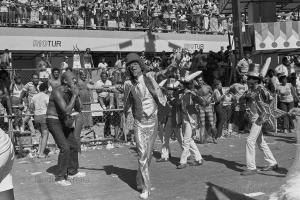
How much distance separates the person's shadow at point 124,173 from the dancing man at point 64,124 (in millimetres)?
671

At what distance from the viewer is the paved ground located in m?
7.42

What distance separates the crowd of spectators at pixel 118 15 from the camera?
20.6m

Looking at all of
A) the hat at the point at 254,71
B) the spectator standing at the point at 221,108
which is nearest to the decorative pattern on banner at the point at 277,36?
the spectator standing at the point at 221,108

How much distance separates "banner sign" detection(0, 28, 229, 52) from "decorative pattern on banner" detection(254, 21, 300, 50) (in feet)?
25.3

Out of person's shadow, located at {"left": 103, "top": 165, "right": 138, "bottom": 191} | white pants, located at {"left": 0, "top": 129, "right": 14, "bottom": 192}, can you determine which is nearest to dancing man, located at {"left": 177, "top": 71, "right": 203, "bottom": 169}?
person's shadow, located at {"left": 103, "top": 165, "right": 138, "bottom": 191}

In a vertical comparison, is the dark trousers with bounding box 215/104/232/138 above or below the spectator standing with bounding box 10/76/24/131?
below

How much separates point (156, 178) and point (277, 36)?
11.6m

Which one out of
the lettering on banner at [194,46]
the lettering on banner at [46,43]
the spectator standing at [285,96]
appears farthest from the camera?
the lettering on banner at [194,46]

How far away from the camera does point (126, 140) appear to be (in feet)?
42.3

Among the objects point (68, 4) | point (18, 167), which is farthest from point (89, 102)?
point (68, 4)

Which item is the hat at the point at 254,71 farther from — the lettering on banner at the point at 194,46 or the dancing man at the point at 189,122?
the lettering on banner at the point at 194,46

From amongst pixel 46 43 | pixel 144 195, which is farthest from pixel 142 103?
pixel 46 43

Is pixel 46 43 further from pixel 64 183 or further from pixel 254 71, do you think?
pixel 254 71

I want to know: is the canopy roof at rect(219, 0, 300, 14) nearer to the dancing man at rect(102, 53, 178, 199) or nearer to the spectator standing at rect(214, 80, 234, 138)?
the spectator standing at rect(214, 80, 234, 138)
